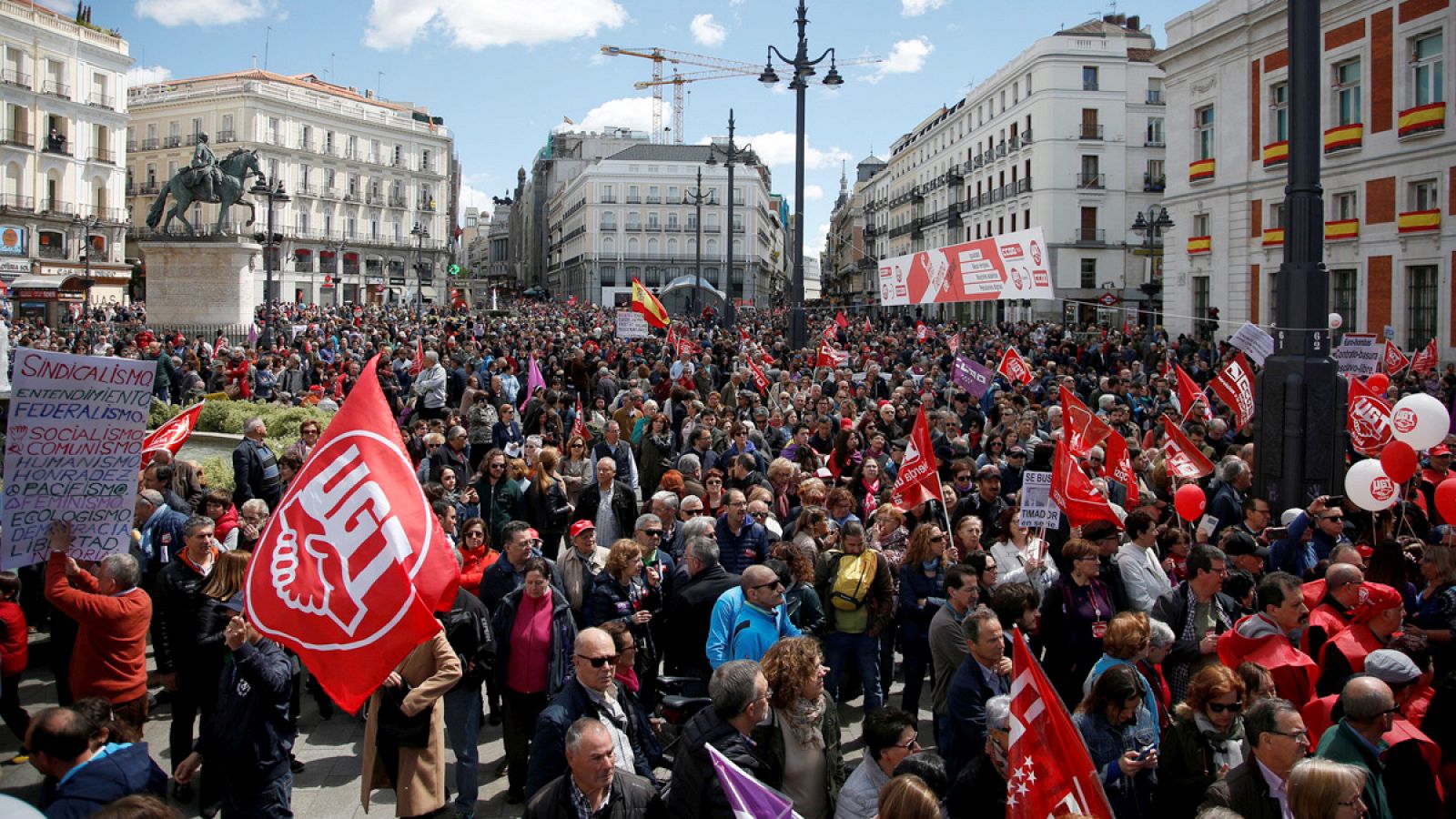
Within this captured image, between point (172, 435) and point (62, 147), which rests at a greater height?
point (62, 147)

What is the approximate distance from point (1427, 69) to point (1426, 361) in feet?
33.9

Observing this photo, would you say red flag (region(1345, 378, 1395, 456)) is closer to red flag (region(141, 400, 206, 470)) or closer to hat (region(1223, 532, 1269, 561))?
hat (region(1223, 532, 1269, 561))

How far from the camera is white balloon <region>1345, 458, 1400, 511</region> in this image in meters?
7.44

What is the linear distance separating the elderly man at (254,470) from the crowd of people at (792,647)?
24 millimetres

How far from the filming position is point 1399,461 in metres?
7.53

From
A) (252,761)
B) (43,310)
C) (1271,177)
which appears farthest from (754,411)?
(43,310)

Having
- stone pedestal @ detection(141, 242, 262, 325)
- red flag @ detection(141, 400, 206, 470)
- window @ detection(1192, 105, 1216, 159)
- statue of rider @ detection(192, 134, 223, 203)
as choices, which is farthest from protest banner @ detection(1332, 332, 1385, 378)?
statue of rider @ detection(192, 134, 223, 203)

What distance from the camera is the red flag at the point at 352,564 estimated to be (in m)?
4.19

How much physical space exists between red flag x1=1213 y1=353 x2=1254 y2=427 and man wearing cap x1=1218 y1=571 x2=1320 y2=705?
24.3 feet

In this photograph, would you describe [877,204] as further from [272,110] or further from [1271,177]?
[1271,177]

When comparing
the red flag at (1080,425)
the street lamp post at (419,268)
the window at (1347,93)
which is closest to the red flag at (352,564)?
the red flag at (1080,425)

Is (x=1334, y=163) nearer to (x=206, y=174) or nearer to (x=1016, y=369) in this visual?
(x=1016, y=369)

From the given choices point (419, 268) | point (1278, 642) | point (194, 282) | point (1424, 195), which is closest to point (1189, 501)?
point (1278, 642)

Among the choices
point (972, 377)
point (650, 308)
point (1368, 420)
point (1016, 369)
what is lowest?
point (1368, 420)
